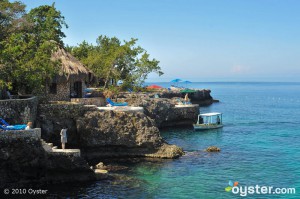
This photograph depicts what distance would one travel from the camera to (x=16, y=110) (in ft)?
92.0

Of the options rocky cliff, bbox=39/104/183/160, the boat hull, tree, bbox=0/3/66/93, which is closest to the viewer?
tree, bbox=0/3/66/93

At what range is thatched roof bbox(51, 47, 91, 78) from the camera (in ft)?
127

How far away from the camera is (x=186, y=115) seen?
5412 centimetres

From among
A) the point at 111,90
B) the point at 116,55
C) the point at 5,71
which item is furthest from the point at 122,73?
the point at 5,71

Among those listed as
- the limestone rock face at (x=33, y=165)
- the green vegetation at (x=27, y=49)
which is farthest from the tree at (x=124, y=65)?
the limestone rock face at (x=33, y=165)

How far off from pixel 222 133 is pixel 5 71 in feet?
93.4

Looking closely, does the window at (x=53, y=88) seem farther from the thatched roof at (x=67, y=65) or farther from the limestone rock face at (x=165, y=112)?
the limestone rock face at (x=165, y=112)

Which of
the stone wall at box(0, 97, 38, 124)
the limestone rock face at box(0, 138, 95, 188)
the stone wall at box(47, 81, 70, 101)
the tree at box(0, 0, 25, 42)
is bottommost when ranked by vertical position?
the limestone rock face at box(0, 138, 95, 188)

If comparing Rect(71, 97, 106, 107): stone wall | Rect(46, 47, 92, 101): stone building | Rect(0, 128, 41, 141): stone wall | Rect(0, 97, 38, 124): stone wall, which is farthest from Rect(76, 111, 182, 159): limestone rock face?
Rect(0, 128, 41, 141): stone wall

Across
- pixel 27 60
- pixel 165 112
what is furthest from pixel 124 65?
pixel 27 60

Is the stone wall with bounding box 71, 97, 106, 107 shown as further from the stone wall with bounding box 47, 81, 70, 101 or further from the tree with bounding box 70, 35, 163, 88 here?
the tree with bounding box 70, 35, 163, 88

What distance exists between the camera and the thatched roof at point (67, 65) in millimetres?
38644

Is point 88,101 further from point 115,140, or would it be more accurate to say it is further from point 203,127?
point 203,127

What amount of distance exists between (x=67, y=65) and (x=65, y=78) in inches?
70.0
